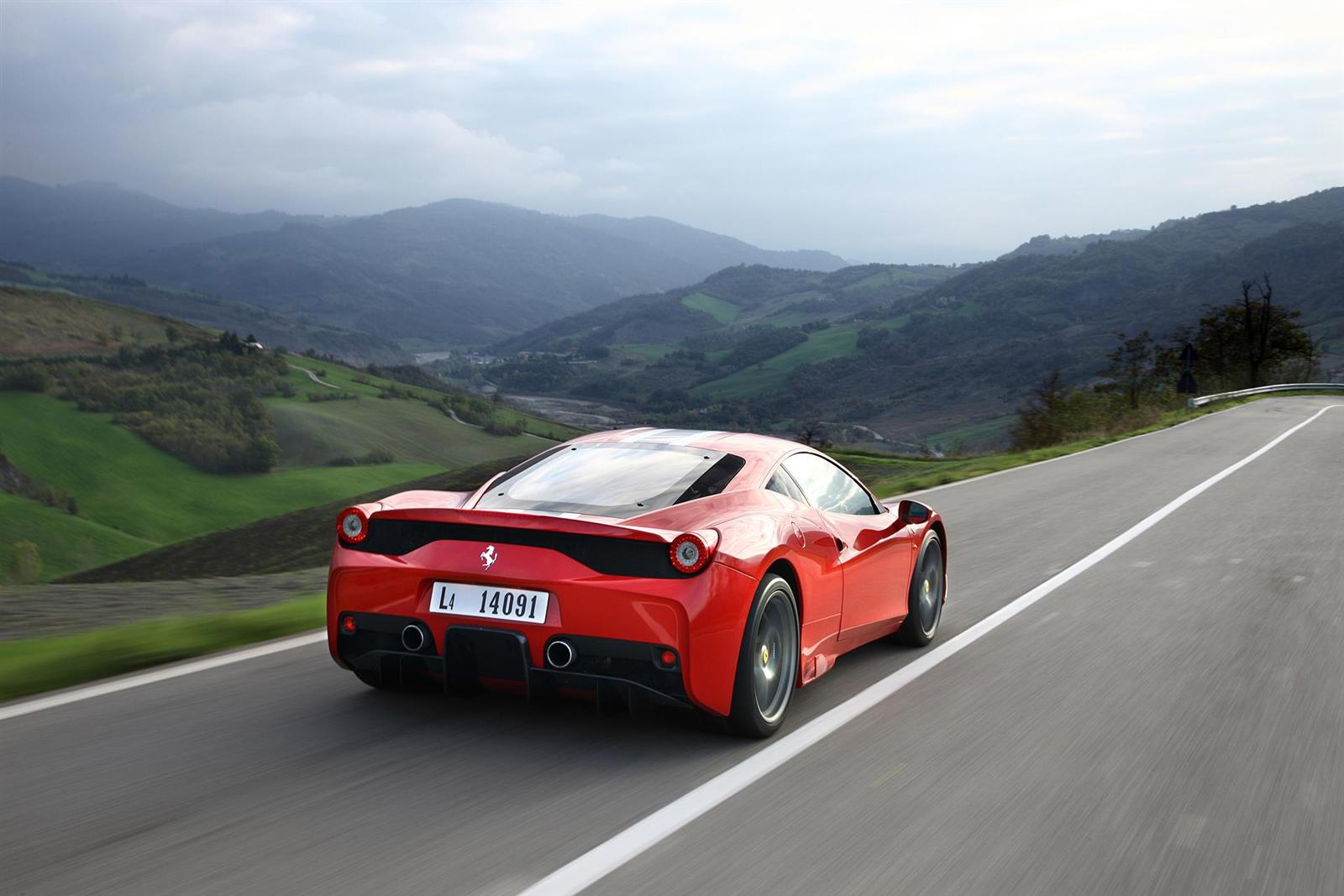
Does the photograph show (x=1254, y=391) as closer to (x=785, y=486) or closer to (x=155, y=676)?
(x=785, y=486)

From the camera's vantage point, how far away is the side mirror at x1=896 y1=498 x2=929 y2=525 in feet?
20.6

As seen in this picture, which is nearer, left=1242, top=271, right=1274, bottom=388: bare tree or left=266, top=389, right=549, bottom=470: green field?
left=1242, top=271, right=1274, bottom=388: bare tree

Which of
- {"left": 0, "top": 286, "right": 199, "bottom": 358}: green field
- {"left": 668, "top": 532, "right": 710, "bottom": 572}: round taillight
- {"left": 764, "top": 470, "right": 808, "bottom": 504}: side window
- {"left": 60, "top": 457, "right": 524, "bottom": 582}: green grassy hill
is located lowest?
{"left": 60, "top": 457, "right": 524, "bottom": 582}: green grassy hill

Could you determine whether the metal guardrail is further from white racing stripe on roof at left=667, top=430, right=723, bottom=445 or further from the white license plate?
the white license plate

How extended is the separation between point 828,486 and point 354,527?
2332 millimetres

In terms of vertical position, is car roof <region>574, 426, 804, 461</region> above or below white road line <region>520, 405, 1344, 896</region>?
above

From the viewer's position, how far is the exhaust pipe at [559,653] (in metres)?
4.34

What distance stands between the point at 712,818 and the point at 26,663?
3.74m

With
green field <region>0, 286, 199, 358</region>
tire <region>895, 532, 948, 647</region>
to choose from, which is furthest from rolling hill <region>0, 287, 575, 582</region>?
tire <region>895, 532, 948, 647</region>

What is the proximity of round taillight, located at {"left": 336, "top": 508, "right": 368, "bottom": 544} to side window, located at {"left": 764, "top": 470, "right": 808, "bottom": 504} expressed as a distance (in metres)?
1.72

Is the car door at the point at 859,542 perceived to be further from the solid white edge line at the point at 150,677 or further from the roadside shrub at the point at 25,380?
the roadside shrub at the point at 25,380

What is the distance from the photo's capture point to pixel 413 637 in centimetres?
453

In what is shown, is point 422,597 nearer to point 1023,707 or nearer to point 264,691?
point 264,691

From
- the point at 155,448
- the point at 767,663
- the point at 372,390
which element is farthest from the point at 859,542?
the point at 372,390
